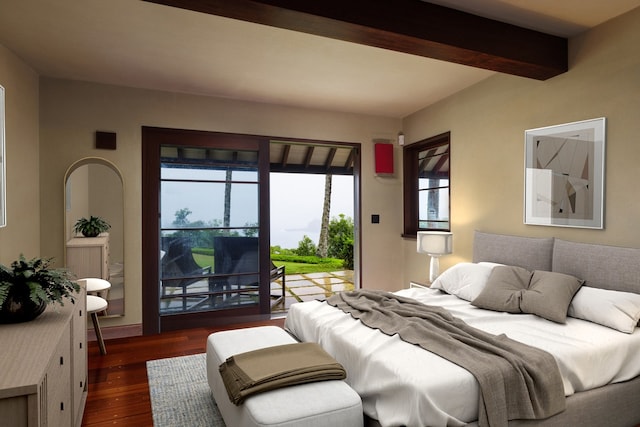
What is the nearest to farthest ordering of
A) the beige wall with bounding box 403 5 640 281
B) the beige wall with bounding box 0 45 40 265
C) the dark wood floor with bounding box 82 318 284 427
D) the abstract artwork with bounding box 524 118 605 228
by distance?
the dark wood floor with bounding box 82 318 284 427 → the beige wall with bounding box 403 5 640 281 → the abstract artwork with bounding box 524 118 605 228 → the beige wall with bounding box 0 45 40 265

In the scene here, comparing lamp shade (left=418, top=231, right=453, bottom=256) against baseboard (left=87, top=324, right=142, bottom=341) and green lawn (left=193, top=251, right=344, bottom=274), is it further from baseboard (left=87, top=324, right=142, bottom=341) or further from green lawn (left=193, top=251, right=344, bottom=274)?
green lawn (left=193, top=251, right=344, bottom=274)

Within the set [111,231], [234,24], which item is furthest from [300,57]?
[111,231]

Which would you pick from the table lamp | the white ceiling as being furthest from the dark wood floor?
the white ceiling

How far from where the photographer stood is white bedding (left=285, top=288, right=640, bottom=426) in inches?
65.4

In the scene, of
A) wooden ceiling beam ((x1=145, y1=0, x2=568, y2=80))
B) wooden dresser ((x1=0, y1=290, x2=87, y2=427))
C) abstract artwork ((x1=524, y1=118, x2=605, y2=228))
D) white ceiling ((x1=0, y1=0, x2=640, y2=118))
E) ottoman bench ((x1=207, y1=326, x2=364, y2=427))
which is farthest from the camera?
abstract artwork ((x1=524, y1=118, x2=605, y2=228))

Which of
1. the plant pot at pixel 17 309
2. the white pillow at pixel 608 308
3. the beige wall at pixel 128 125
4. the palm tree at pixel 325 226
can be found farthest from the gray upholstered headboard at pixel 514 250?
the palm tree at pixel 325 226

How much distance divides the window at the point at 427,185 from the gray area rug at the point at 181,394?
3.07m

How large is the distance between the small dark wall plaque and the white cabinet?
35.5 inches

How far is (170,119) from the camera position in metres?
4.04

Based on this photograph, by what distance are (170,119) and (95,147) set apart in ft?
2.58

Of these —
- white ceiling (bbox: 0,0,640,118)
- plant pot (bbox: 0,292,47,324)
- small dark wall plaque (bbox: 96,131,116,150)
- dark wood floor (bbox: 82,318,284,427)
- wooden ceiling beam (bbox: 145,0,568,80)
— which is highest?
white ceiling (bbox: 0,0,640,118)

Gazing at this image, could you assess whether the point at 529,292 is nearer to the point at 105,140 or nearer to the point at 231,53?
the point at 231,53

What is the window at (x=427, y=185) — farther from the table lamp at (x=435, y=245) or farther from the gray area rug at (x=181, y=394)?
the gray area rug at (x=181, y=394)

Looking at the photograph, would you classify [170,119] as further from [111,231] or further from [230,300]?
[230,300]
